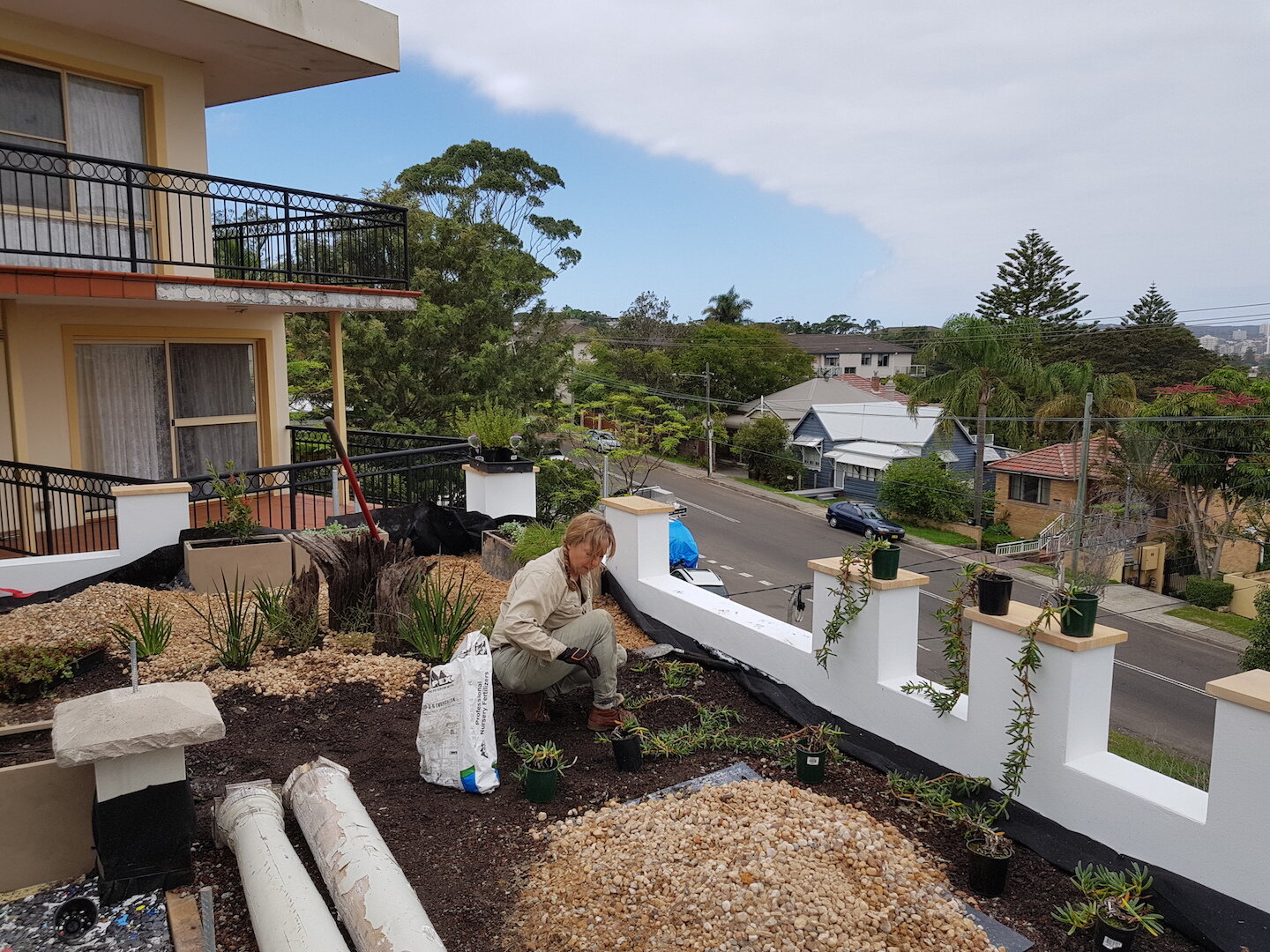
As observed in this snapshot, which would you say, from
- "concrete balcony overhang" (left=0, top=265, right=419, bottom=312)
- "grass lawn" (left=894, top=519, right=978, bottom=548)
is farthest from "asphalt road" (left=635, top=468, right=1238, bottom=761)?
"concrete balcony overhang" (left=0, top=265, right=419, bottom=312)

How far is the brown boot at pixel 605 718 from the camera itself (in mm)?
4629

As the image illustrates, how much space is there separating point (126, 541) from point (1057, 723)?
23.2ft

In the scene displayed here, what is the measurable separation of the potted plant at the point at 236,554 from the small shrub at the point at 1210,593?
29.4m

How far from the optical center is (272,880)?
2812 millimetres

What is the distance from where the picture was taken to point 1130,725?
58.9 ft

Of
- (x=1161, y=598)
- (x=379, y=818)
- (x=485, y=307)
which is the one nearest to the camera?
(x=379, y=818)

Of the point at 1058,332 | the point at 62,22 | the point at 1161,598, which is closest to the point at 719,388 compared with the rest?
the point at 1058,332

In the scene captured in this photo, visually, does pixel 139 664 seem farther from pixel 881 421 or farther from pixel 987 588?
pixel 881 421

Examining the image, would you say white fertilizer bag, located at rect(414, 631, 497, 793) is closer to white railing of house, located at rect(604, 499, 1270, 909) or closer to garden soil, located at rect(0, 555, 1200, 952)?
garden soil, located at rect(0, 555, 1200, 952)

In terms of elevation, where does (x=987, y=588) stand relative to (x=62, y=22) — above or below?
below

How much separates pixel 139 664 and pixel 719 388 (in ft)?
164

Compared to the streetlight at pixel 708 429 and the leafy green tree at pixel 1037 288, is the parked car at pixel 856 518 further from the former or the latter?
the leafy green tree at pixel 1037 288

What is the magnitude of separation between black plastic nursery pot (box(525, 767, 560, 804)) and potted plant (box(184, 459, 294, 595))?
4.01 meters

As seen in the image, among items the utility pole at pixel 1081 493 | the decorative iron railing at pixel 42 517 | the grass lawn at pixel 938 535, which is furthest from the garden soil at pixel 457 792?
the grass lawn at pixel 938 535
